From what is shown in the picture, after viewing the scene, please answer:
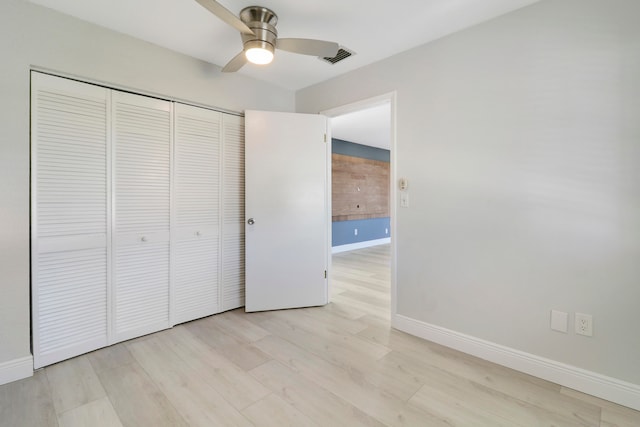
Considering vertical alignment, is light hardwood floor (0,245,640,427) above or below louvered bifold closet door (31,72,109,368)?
below

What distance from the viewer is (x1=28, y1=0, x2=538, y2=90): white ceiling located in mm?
1803

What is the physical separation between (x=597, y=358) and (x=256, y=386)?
2.01m

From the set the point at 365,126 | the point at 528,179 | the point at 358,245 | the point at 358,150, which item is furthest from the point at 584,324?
the point at 358,150

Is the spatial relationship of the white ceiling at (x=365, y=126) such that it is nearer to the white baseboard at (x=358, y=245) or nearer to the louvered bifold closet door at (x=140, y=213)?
the louvered bifold closet door at (x=140, y=213)

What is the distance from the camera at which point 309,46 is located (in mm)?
1856

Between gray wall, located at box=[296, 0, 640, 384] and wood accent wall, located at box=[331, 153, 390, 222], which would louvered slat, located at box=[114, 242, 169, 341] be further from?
wood accent wall, located at box=[331, 153, 390, 222]

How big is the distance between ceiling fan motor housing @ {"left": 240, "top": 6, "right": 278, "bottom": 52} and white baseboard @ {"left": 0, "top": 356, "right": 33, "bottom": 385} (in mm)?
2493

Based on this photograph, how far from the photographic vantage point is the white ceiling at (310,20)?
1.80 m

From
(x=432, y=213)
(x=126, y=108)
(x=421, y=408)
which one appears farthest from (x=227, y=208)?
(x=421, y=408)

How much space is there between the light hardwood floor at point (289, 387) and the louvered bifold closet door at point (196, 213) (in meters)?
0.33

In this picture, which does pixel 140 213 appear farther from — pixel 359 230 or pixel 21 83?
pixel 359 230

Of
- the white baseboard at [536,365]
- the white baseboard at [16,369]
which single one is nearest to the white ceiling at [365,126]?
the white baseboard at [536,365]

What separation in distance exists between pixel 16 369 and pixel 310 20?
299 cm

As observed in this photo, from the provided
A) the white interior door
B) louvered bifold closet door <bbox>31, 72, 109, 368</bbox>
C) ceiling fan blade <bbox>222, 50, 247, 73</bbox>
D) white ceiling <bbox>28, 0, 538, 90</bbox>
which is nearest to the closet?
louvered bifold closet door <bbox>31, 72, 109, 368</bbox>
